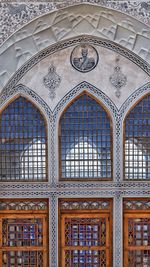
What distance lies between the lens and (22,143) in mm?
7305

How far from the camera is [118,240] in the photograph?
7148 millimetres

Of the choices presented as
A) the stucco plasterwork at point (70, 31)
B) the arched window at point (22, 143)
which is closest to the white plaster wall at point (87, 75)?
the stucco plasterwork at point (70, 31)

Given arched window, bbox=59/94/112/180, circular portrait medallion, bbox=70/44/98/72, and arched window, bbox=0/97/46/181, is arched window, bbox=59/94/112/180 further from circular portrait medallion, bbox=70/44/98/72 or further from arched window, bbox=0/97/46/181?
circular portrait medallion, bbox=70/44/98/72

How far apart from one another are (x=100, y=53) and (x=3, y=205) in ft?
10.5

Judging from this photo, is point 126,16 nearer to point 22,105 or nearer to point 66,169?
point 22,105

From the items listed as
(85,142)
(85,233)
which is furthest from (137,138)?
(85,233)

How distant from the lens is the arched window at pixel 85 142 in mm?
7266

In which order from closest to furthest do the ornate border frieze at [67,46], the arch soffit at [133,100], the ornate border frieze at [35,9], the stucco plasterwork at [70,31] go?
the ornate border frieze at [35,9], the stucco plasterwork at [70,31], the ornate border frieze at [67,46], the arch soffit at [133,100]

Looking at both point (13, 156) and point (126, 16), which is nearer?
point (126, 16)

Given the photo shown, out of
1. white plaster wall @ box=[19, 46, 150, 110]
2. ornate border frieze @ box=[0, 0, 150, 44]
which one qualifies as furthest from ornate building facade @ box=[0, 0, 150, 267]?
ornate border frieze @ box=[0, 0, 150, 44]

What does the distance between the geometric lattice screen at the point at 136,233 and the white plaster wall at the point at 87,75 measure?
1.80 metres

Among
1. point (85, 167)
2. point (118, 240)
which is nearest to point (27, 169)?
point (85, 167)

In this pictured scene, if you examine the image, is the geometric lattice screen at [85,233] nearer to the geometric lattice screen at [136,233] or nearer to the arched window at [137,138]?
the geometric lattice screen at [136,233]

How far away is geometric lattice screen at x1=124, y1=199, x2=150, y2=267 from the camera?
23.6 ft
